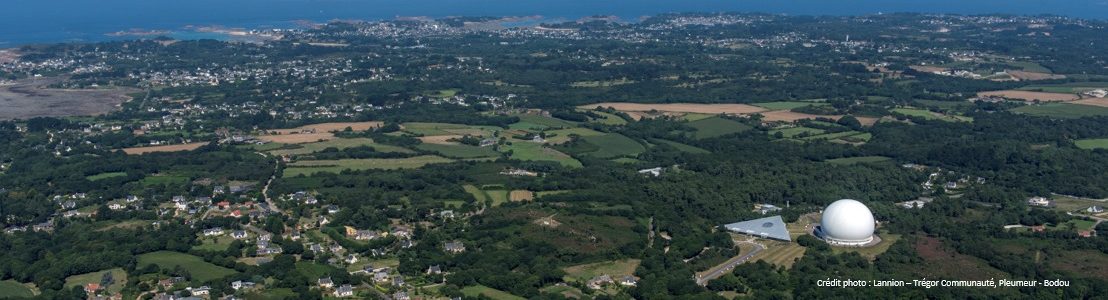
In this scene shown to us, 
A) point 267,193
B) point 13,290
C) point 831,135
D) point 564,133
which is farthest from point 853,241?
point 564,133

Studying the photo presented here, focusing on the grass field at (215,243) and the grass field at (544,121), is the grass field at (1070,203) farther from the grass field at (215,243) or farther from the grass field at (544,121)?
the grass field at (215,243)

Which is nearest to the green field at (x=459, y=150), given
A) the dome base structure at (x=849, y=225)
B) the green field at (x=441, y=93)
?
the green field at (x=441, y=93)

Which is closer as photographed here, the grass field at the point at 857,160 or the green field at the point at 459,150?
the grass field at the point at 857,160

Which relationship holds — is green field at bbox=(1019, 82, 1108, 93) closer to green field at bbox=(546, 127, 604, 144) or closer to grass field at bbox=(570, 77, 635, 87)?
grass field at bbox=(570, 77, 635, 87)

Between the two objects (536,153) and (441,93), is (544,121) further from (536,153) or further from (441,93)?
(441,93)

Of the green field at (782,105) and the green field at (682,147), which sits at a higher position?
the green field at (682,147)

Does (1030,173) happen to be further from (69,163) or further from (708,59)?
(708,59)
